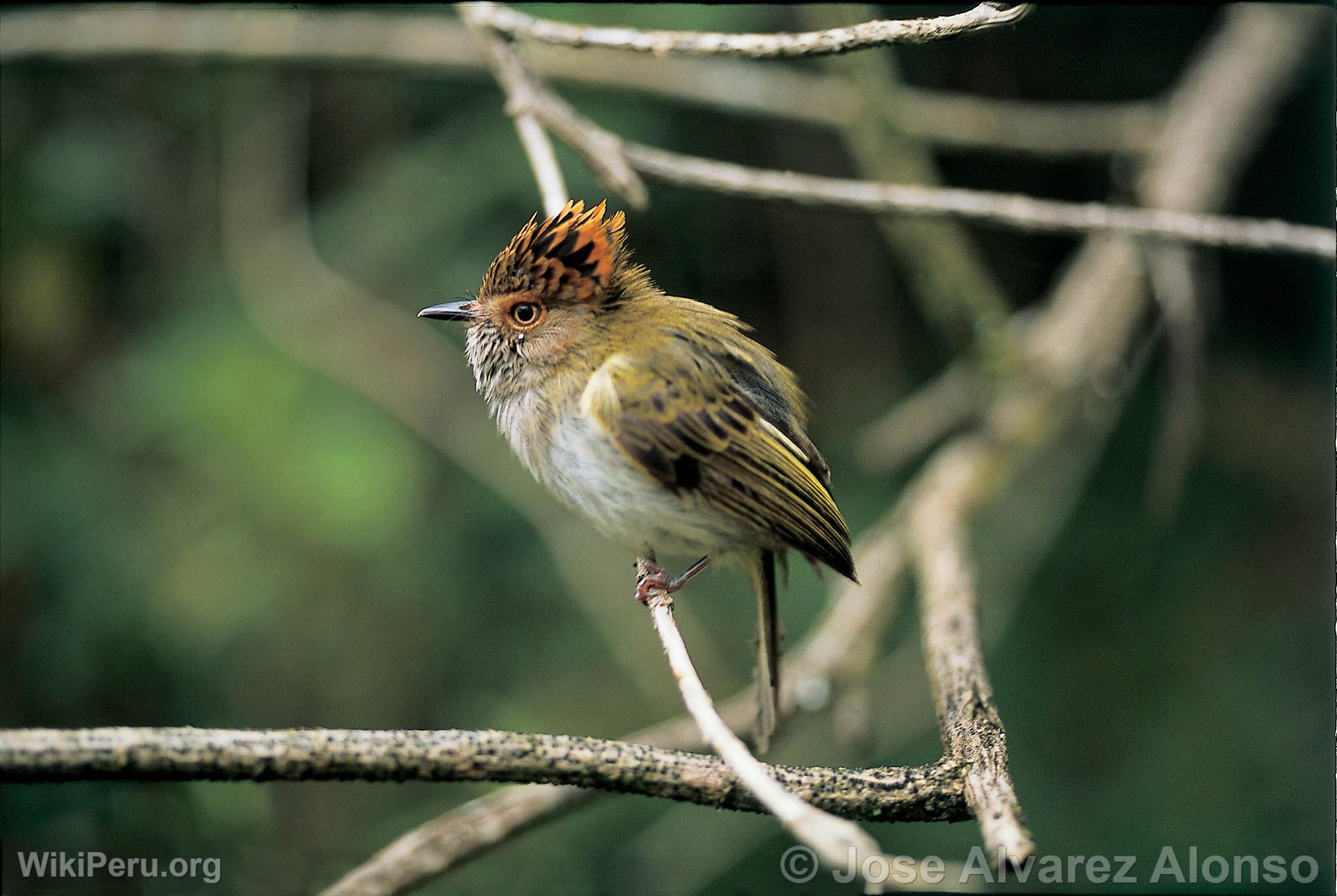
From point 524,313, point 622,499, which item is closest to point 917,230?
point 524,313

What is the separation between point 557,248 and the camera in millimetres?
2525

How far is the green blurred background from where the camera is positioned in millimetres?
4238

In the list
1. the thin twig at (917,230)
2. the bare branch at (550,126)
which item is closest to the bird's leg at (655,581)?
the bare branch at (550,126)

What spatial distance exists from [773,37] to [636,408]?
2.83 feet

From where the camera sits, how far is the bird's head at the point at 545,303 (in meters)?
2.54

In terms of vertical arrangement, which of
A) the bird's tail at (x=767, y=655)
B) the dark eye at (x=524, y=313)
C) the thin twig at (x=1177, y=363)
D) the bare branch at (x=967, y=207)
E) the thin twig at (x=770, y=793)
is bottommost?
the thin twig at (x=770, y=793)

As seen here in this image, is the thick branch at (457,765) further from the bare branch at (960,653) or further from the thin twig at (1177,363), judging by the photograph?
the thin twig at (1177,363)

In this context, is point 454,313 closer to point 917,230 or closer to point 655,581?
point 655,581

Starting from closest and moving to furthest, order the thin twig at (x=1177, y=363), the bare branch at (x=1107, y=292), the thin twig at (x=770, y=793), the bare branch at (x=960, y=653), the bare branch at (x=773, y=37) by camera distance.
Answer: the thin twig at (x=770, y=793)
the bare branch at (x=960, y=653)
the bare branch at (x=773, y=37)
the bare branch at (x=1107, y=292)
the thin twig at (x=1177, y=363)

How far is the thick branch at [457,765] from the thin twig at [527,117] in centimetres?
131

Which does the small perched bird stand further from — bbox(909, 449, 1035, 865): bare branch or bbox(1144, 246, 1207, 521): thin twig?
bbox(1144, 246, 1207, 521): thin twig

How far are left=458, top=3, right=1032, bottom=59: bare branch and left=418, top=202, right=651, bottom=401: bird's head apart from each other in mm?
401

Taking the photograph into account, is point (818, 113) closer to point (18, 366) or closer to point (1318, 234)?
point (1318, 234)

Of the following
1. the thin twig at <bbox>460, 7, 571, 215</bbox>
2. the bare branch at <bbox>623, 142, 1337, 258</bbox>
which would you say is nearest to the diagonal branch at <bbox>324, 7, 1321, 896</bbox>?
the bare branch at <bbox>623, 142, 1337, 258</bbox>
